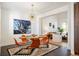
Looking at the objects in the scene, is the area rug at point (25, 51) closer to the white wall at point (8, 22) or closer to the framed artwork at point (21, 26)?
the white wall at point (8, 22)

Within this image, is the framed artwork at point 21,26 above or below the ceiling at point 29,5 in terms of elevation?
below

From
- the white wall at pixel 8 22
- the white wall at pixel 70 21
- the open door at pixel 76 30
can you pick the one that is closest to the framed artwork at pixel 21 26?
the white wall at pixel 8 22

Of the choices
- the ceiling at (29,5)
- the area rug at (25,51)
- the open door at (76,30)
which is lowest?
the area rug at (25,51)

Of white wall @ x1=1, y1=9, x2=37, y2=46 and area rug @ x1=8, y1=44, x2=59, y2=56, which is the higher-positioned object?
white wall @ x1=1, y1=9, x2=37, y2=46

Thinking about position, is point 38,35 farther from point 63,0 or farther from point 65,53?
point 63,0

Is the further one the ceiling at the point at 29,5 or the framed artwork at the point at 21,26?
the framed artwork at the point at 21,26

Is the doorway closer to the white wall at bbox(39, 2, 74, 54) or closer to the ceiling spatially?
the white wall at bbox(39, 2, 74, 54)

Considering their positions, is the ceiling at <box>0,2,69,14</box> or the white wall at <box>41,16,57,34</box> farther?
the white wall at <box>41,16,57,34</box>

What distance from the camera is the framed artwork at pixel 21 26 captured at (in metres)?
2.36

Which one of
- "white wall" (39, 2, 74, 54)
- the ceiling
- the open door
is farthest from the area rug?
the ceiling

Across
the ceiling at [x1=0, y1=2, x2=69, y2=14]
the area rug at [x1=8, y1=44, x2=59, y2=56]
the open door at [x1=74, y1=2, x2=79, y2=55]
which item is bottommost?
the area rug at [x1=8, y1=44, x2=59, y2=56]

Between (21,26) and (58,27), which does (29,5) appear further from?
(58,27)

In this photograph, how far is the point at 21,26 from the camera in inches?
94.2

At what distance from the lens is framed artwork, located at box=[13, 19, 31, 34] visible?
2.36 meters
